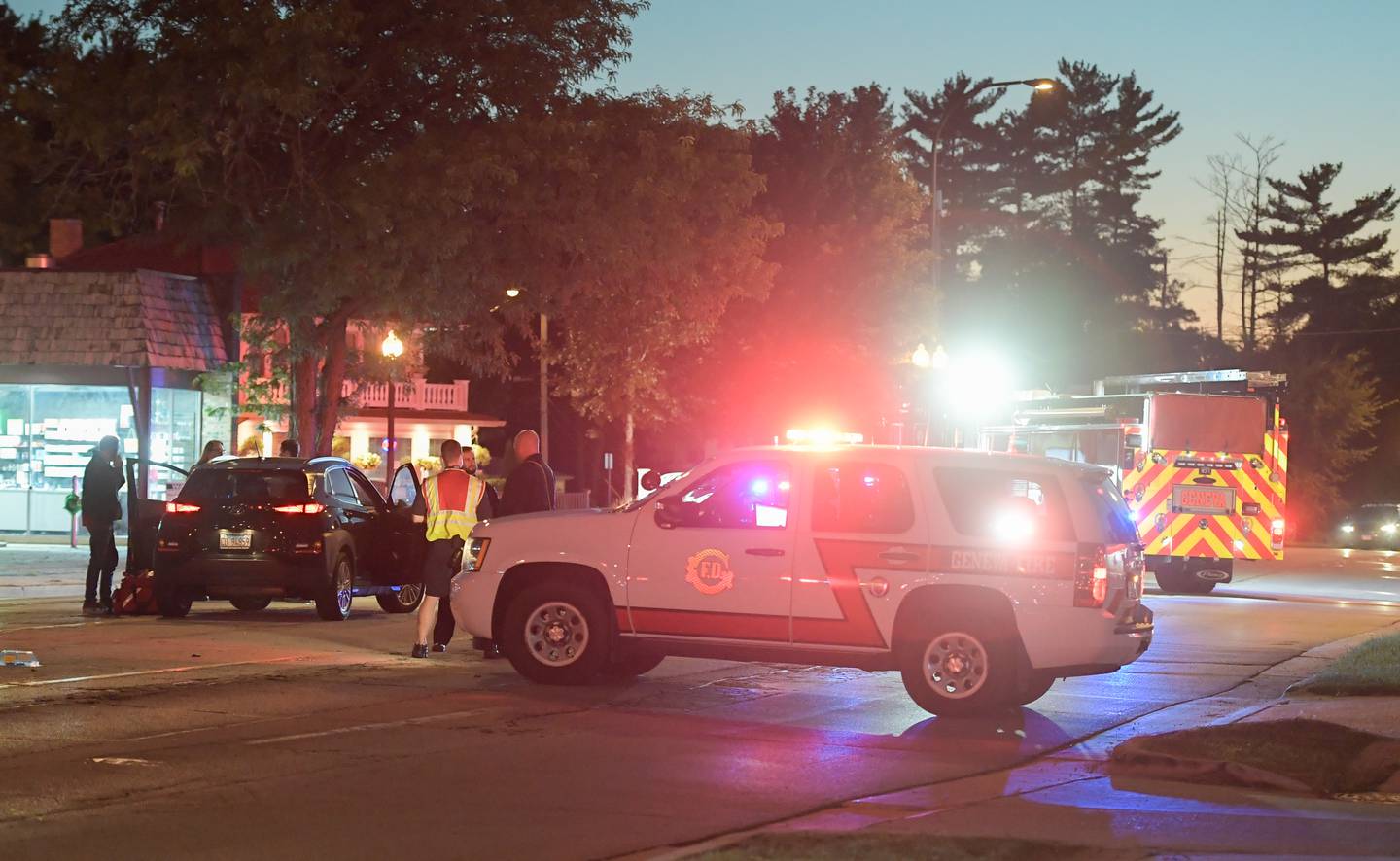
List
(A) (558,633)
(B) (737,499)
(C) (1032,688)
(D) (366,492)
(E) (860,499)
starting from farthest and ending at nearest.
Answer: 1. (D) (366,492)
2. (A) (558,633)
3. (B) (737,499)
4. (E) (860,499)
5. (C) (1032,688)

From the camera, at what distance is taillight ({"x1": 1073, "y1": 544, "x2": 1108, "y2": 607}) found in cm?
1153

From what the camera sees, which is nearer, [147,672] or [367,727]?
[367,727]

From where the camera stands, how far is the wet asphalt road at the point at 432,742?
7820 millimetres

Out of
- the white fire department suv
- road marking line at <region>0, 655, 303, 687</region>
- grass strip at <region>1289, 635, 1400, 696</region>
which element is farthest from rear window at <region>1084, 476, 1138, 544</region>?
road marking line at <region>0, 655, 303, 687</region>

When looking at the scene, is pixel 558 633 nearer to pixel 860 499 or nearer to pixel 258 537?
Result: pixel 860 499

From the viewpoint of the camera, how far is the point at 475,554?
43.4 ft

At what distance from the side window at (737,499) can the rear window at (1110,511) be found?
2.11 meters

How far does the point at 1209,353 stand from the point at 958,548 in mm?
69301

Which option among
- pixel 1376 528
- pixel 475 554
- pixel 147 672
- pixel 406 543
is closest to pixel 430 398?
pixel 1376 528

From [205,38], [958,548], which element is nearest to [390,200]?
[205,38]

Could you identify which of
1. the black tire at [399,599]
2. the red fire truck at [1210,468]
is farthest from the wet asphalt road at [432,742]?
the red fire truck at [1210,468]

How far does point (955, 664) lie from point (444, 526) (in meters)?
4.85

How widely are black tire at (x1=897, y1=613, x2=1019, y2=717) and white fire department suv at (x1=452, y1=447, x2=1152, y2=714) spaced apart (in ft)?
0.04

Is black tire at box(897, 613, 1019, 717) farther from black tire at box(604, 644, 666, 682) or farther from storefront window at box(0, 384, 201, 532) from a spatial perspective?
storefront window at box(0, 384, 201, 532)
